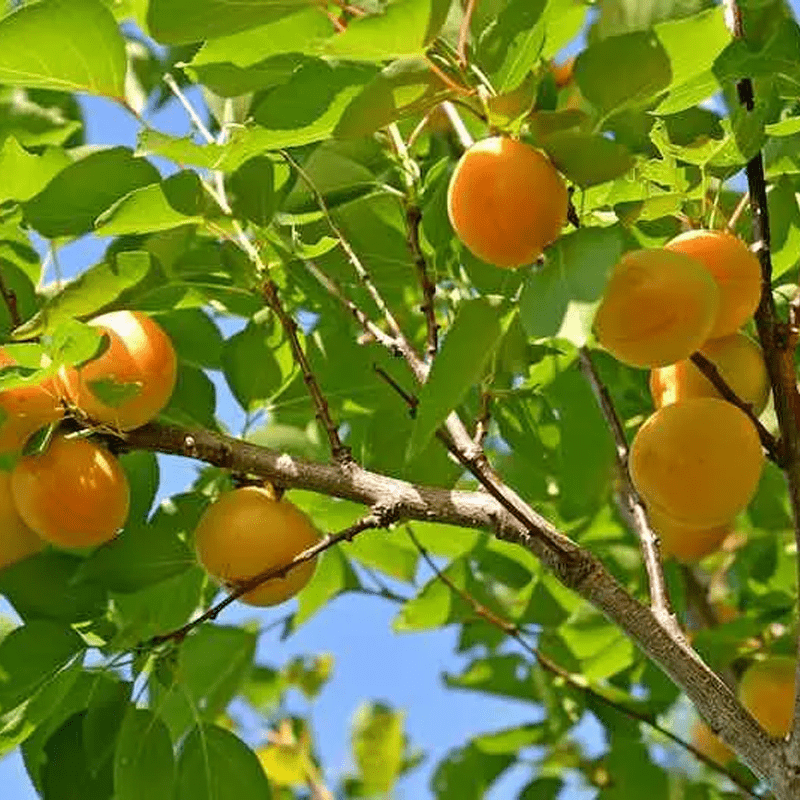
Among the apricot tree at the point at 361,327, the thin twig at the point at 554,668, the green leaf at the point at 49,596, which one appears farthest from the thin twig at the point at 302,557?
the thin twig at the point at 554,668

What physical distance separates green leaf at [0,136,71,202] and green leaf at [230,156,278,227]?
0.16 meters

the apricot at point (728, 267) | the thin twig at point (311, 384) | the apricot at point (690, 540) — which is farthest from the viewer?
the apricot at point (690, 540)

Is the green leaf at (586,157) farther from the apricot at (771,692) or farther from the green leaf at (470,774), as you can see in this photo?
the green leaf at (470,774)

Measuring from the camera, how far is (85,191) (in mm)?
1342

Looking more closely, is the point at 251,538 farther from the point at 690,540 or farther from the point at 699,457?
the point at 690,540

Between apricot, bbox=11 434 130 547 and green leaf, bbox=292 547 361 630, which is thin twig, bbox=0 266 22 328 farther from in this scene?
green leaf, bbox=292 547 361 630

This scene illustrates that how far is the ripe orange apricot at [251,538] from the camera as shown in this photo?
131 cm

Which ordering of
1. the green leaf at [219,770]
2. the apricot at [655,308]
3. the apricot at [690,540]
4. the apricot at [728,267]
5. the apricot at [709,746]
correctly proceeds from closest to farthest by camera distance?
the apricot at [655,308]
the apricot at [728,267]
the green leaf at [219,770]
the apricot at [690,540]
the apricot at [709,746]

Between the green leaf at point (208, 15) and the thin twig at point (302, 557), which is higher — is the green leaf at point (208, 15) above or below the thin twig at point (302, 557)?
above

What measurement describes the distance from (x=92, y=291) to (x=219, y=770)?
466mm

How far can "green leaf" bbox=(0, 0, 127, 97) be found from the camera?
121 centimetres

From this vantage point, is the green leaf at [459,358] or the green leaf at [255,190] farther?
the green leaf at [255,190]

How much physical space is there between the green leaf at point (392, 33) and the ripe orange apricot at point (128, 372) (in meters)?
0.34

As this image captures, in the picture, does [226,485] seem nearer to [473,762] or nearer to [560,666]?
[560,666]
